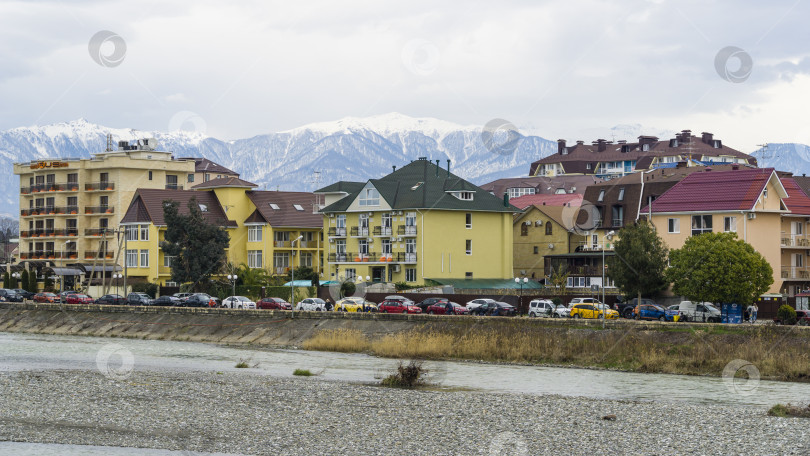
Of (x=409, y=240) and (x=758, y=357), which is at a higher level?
(x=409, y=240)

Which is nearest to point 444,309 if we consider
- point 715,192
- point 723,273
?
point 723,273

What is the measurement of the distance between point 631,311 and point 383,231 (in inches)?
1271

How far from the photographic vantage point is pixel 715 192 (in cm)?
8106

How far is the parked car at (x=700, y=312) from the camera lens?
65375 millimetres

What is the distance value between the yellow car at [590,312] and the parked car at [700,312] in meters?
4.34

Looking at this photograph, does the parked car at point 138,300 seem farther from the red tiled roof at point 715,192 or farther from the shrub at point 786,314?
the shrub at point 786,314

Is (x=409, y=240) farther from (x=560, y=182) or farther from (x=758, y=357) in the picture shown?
(x=560, y=182)

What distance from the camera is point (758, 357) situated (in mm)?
50250

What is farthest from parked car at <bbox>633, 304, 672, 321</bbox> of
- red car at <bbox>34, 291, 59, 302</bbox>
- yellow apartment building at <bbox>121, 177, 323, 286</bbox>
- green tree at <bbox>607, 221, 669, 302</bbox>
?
red car at <bbox>34, 291, 59, 302</bbox>

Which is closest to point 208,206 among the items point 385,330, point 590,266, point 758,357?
point 590,266

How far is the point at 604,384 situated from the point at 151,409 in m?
19.8

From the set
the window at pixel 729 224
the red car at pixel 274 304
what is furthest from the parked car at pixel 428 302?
the window at pixel 729 224

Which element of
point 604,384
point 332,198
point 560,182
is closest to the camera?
point 604,384

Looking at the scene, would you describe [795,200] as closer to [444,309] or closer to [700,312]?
[700,312]
